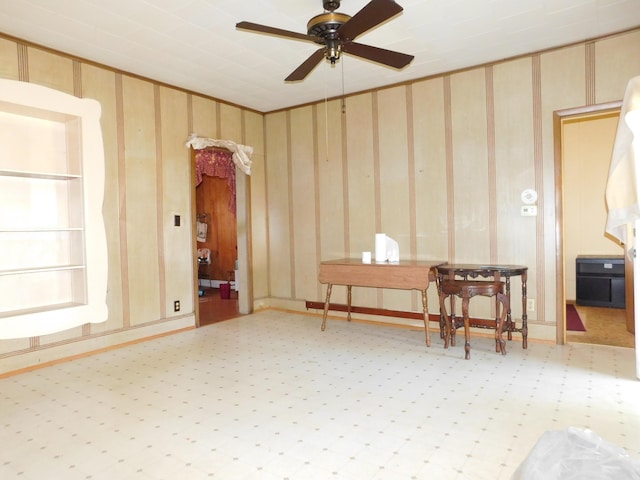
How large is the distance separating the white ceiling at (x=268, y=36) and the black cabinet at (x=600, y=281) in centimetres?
295

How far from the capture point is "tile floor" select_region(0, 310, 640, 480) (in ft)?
5.90

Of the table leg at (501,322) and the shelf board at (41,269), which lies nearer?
the shelf board at (41,269)

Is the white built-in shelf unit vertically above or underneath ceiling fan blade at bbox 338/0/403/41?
underneath

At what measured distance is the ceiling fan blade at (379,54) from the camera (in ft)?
7.80

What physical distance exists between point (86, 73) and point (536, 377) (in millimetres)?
4332

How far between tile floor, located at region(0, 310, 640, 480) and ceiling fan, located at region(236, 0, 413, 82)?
2060 millimetres

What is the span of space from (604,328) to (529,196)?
167 centimetres

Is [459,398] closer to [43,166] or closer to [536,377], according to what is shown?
[536,377]

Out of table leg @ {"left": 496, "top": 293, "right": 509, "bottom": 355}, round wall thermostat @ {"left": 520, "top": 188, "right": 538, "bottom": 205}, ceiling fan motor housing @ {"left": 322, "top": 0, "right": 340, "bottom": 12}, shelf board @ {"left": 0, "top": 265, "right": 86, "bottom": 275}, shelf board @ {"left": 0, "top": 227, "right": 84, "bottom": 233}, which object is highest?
ceiling fan motor housing @ {"left": 322, "top": 0, "right": 340, "bottom": 12}

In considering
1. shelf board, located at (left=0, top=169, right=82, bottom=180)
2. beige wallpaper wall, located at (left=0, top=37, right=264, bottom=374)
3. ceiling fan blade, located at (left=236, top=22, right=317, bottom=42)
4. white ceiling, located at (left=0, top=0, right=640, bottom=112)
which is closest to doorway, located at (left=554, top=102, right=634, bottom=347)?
white ceiling, located at (left=0, top=0, right=640, bottom=112)

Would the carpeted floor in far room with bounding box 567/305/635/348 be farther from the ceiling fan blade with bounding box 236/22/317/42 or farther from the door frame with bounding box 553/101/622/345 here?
the ceiling fan blade with bounding box 236/22/317/42

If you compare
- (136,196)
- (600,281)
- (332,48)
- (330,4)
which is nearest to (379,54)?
(332,48)

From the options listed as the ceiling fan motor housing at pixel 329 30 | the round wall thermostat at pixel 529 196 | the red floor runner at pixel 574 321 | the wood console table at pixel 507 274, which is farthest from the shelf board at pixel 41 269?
the red floor runner at pixel 574 321

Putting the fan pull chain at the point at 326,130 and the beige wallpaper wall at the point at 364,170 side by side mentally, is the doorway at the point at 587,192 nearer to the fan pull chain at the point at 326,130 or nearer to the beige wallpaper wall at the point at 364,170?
the beige wallpaper wall at the point at 364,170
